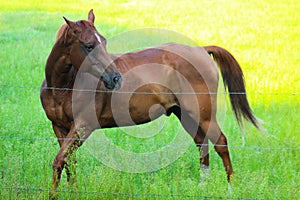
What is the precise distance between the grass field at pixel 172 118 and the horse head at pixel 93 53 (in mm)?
760

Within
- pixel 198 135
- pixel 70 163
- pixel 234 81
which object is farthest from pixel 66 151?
pixel 234 81

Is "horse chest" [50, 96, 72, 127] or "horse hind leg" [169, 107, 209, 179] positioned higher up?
"horse chest" [50, 96, 72, 127]

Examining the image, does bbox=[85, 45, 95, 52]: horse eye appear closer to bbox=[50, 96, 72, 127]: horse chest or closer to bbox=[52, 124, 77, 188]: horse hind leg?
bbox=[50, 96, 72, 127]: horse chest

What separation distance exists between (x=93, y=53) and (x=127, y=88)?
981 mm

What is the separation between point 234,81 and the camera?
6.57 m

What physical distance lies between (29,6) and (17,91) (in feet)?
30.1

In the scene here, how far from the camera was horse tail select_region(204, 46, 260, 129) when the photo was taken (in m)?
6.52

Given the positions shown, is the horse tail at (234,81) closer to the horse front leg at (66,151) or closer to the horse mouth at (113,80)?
the horse mouth at (113,80)

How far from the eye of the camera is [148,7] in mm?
17781

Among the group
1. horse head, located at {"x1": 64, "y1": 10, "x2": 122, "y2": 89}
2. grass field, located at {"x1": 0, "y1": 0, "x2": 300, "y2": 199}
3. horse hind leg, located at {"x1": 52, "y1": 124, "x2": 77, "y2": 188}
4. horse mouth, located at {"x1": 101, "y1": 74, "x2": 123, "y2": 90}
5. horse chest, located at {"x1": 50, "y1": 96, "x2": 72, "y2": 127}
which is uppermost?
horse head, located at {"x1": 64, "y1": 10, "x2": 122, "y2": 89}

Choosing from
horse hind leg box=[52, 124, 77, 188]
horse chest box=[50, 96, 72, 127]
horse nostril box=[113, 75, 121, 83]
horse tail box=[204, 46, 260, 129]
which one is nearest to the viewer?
horse hind leg box=[52, 124, 77, 188]

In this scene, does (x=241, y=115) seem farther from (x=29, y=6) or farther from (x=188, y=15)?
(x=29, y=6)

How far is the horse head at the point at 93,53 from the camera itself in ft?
17.0

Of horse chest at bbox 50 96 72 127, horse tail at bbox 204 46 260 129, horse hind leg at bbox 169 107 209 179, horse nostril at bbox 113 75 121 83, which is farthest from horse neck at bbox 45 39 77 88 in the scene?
horse tail at bbox 204 46 260 129
